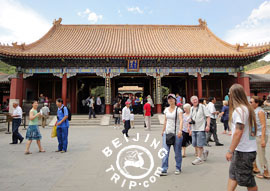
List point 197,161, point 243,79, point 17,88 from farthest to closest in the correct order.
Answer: point 243,79, point 17,88, point 197,161

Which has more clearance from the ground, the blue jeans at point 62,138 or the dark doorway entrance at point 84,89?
the dark doorway entrance at point 84,89

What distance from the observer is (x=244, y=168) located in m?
1.94

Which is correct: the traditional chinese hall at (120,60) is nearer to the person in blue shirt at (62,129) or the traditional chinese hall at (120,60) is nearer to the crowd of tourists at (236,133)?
the person in blue shirt at (62,129)

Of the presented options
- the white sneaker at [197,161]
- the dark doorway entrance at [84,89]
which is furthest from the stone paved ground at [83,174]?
the dark doorway entrance at [84,89]

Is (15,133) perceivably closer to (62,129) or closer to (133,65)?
(62,129)

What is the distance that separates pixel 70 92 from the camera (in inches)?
543

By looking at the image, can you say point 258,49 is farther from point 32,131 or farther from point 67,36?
point 67,36

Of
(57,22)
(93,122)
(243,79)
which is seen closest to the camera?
(93,122)


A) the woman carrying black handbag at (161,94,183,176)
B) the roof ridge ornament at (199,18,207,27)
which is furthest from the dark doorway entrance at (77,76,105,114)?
the woman carrying black handbag at (161,94,183,176)

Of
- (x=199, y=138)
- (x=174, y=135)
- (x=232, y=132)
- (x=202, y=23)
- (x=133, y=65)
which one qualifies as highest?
(x=202, y=23)

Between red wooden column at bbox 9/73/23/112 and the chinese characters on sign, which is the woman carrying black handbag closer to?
the chinese characters on sign

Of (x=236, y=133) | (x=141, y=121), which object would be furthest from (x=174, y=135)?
(x=141, y=121)

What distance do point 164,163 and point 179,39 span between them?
13.3 m

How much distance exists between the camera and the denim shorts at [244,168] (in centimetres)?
191
